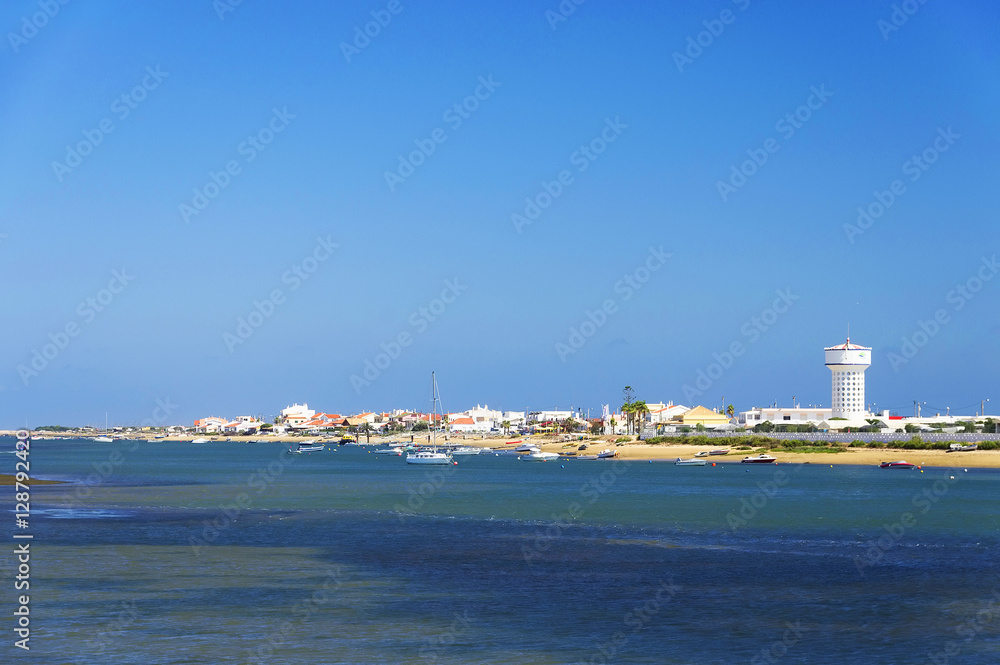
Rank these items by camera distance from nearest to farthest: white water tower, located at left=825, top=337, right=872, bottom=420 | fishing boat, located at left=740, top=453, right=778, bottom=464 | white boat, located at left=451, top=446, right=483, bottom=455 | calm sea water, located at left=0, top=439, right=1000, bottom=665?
1. calm sea water, located at left=0, top=439, right=1000, bottom=665
2. fishing boat, located at left=740, top=453, right=778, bottom=464
3. white boat, located at left=451, top=446, right=483, bottom=455
4. white water tower, located at left=825, top=337, right=872, bottom=420

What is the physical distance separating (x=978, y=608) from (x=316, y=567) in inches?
702

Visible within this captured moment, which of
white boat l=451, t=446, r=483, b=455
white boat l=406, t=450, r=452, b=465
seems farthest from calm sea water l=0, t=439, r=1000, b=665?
white boat l=451, t=446, r=483, b=455

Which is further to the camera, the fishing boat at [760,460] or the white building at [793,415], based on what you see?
the white building at [793,415]

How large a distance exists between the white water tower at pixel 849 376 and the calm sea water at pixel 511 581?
11918 centimetres

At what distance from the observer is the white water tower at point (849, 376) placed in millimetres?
170500

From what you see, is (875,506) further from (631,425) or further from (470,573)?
(631,425)

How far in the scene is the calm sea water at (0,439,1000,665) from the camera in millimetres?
20172

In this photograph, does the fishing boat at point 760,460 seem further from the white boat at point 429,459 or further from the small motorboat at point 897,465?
the white boat at point 429,459

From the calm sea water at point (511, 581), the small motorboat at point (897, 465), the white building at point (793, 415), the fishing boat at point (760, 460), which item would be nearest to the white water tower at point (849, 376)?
the white building at point (793, 415)

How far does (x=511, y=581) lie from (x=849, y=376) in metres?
155

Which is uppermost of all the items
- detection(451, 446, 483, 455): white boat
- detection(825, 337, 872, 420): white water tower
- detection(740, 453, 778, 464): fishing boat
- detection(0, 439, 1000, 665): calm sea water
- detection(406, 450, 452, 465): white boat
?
detection(825, 337, 872, 420): white water tower

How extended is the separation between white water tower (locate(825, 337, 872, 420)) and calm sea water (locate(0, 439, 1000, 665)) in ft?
391

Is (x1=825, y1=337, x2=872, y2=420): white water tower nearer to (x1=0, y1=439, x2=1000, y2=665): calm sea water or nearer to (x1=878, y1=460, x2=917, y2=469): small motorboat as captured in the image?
(x1=878, y1=460, x2=917, y2=469): small motorboat

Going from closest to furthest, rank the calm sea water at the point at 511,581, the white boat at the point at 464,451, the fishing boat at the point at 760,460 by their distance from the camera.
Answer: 1. the calm sea water at the point at 511,581
2. the fishing boat at the point at 760,460
3. the white boat at the point at 464,451
